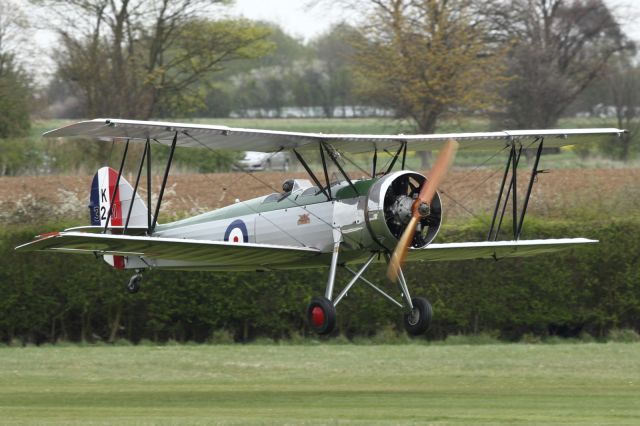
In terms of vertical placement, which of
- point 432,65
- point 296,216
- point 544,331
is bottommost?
point 544,331

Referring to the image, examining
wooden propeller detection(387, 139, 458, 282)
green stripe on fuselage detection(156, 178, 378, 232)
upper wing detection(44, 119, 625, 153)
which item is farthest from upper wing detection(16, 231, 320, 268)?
upper wing detection(44, 119, 625, 153)

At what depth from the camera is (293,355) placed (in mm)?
20344

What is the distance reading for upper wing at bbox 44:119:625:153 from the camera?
14.0m

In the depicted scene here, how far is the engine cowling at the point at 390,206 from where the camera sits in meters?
13.8

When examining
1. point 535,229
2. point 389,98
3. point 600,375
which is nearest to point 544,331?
point 535,229

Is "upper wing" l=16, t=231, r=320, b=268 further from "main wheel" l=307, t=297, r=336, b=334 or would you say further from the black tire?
the black tire

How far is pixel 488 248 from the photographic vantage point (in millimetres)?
16391

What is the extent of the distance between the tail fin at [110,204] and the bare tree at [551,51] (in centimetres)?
2510

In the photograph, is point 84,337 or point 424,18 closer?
point 84,337

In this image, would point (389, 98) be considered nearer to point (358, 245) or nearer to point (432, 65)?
point (432, 65)

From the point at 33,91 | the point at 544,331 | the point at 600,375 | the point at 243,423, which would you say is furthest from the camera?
the point at 33,91

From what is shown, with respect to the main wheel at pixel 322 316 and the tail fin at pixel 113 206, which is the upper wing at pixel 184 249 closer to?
the main wheel at pixel 322 316

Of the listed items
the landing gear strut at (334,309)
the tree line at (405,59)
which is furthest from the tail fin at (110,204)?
the tree line at (405,59)

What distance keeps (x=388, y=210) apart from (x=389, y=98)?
24635 millimetres
